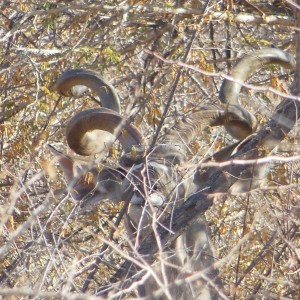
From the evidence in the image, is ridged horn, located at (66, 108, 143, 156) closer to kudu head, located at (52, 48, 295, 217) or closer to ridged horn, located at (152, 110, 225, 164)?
kudu head, located at (52, 48, 295, 217)

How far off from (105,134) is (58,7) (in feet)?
3.81

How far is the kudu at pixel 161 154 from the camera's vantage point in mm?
5801

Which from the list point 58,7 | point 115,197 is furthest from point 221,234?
point 58,7

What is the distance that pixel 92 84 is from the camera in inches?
257

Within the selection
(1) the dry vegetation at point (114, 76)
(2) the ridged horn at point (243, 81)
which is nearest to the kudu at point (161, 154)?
(2) the ridged horn at point (243, 81)

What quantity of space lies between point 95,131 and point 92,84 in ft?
1.22

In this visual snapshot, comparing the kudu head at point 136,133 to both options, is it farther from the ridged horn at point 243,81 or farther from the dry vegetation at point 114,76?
the dry vegetation at point 114,76

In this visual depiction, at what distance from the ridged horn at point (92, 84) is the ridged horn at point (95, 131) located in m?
0.25

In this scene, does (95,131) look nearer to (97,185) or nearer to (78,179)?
(97,185)

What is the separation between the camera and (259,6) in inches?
306

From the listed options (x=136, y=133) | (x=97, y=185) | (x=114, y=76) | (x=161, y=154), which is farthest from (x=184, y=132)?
(x=114, y=76)

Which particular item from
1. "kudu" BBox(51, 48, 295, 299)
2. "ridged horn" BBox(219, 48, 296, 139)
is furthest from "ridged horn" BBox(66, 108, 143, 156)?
"ridged horn" BBox(219, 48, 296, 139)

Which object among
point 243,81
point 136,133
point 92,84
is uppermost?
point 243,81

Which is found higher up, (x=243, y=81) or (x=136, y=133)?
(x=243, y=81)
